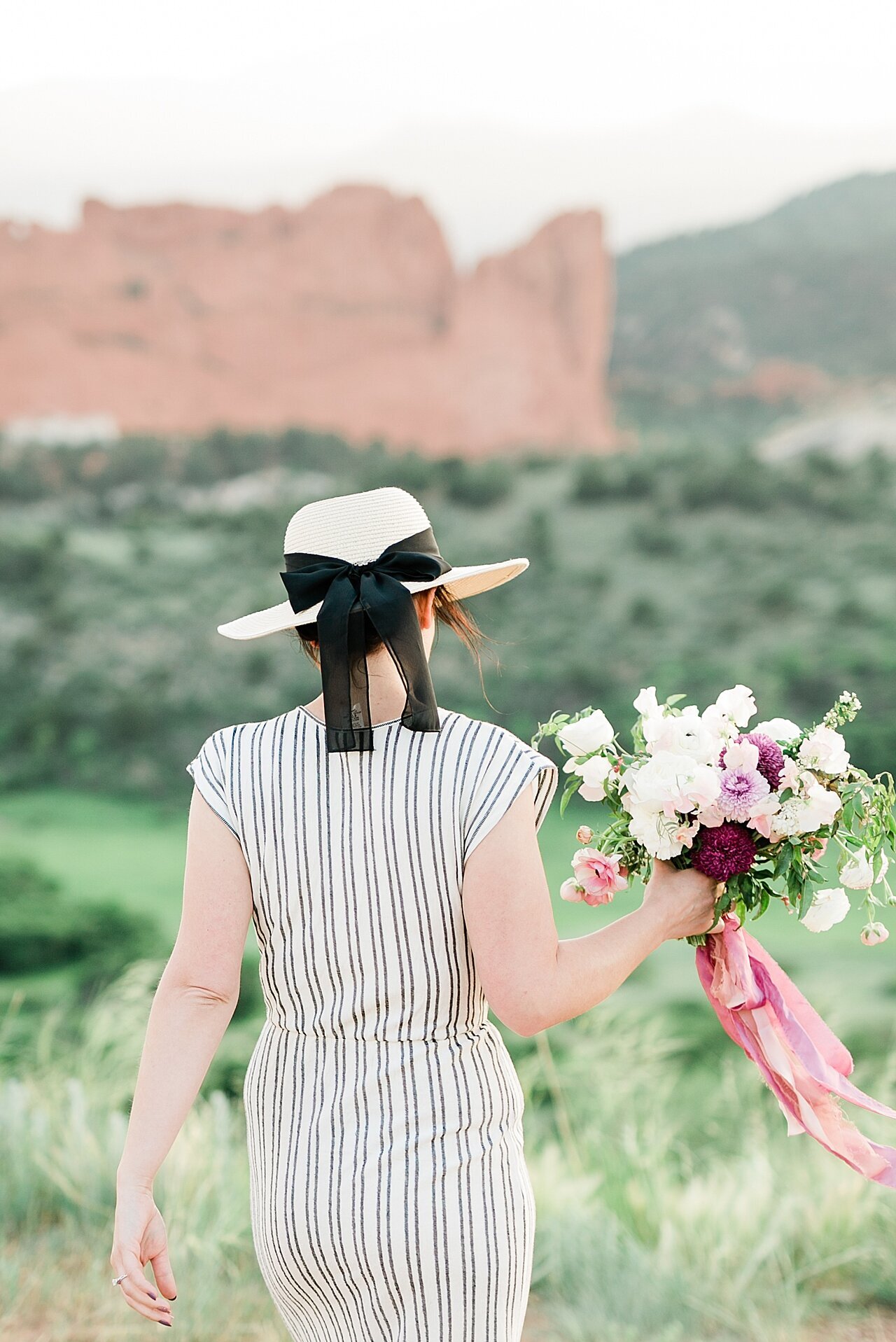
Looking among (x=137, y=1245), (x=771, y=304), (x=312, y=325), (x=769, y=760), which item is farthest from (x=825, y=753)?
(x=771, y=304)

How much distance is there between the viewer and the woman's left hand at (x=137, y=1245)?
1.25 m

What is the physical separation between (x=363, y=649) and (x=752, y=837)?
0.48m

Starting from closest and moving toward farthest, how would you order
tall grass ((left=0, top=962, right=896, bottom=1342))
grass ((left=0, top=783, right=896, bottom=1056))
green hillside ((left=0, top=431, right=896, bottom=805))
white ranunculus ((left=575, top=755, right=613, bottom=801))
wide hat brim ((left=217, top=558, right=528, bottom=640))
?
wide hat brim ((left=217, top=558, right=528, bottom=640)) → white ranunculus ((left=575, top=755, right=613, bottom=801)) → tall grass ((left=0, top=962, right=896, bottom=1342)) → grass ((left=0, top=783, right=896, bottom=1056)) → green hillside ((left=0, top=431, right=896, bottom=805))

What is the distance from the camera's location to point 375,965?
1.23 meters

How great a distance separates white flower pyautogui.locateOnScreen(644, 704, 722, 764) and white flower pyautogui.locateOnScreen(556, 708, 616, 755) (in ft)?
0.15

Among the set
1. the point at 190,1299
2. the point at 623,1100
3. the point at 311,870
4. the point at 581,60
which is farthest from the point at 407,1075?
the point at 581,60

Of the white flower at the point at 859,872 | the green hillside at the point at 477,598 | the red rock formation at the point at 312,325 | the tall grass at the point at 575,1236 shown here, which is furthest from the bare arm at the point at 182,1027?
the red rock formation at the point at 312,325

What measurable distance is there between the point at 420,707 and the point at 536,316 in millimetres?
12349

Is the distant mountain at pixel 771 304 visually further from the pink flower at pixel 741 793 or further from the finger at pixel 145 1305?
the finger at pixel 145 1305

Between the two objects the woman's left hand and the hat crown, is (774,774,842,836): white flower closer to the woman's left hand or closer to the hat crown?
the hat crown

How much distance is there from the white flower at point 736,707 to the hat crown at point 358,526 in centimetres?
39

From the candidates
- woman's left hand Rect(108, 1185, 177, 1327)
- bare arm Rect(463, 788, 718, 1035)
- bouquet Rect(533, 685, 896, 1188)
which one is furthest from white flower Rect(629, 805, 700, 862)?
woman's left hand Rect(108, 1185, 177, 1327)

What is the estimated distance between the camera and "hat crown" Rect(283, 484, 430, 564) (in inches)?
50.4

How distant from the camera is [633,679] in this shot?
11.4 m
